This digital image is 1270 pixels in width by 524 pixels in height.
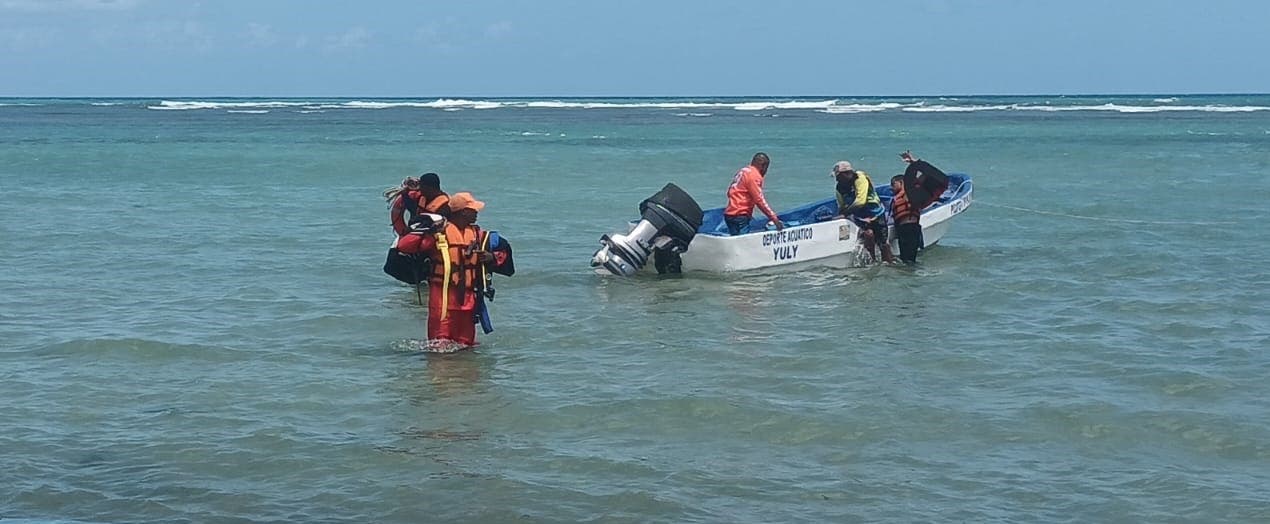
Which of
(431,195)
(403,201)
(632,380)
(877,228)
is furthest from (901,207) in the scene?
(632,380)

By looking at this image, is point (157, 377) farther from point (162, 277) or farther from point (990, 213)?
A: point (990, 213)

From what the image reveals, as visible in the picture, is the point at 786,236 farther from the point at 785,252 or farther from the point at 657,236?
the point at 657,236

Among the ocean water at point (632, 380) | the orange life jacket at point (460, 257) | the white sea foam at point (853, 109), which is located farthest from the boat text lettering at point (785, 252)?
the white sea foam at point (853, 109)

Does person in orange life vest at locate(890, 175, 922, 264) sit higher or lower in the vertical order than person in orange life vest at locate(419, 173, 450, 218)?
lower

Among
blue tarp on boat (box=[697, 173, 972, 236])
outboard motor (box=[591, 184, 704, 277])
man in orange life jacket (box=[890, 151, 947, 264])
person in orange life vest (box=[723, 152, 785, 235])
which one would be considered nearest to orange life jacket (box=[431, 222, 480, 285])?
outboard motor (box=[591, 184, 704, 277])

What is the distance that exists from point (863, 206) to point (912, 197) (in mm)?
517

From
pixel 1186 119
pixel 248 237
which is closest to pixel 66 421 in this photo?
pixel 248 237

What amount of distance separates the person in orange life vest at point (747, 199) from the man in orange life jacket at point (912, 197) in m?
1.25

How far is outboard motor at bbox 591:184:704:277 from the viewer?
14.6 meters

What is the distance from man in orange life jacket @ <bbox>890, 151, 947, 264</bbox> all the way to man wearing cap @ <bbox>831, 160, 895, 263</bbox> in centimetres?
18

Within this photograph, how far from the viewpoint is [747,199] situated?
50.5ft

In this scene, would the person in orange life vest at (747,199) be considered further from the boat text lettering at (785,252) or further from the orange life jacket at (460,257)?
the orange life jacket at (460,257)

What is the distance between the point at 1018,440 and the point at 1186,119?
6570cm

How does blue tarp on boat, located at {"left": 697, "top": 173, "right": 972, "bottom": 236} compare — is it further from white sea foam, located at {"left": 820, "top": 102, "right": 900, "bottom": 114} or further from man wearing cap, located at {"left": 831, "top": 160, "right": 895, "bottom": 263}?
white sea foam, located at {"left": 820, "top": 102, "right": 900, "bottom": 114}
